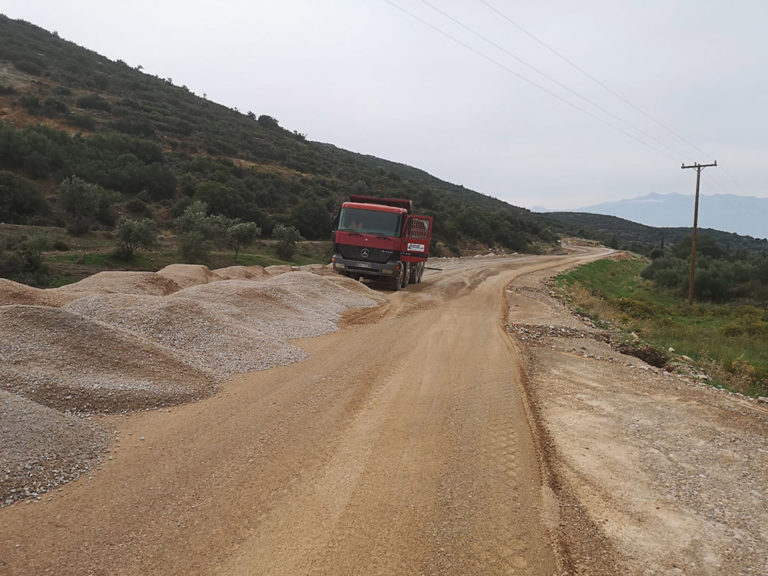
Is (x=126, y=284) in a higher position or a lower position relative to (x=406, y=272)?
lower

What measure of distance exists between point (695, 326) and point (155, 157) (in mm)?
37146

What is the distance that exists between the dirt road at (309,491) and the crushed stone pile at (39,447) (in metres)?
0.17

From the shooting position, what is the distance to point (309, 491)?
4.35 meters

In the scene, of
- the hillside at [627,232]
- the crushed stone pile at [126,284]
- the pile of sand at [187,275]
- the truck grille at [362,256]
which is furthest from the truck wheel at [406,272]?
the hillside at [627,232]

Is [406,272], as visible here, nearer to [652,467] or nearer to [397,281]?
[397,281]

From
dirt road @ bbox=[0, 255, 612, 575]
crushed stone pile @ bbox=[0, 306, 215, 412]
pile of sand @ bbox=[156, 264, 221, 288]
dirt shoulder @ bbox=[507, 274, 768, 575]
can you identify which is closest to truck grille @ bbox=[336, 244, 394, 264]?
pile of sand @ bbox=[156, 264, 221, 288]

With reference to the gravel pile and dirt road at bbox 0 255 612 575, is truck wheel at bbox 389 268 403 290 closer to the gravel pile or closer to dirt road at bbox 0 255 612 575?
the gravel pile

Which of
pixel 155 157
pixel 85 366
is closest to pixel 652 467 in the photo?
pixel 85 366

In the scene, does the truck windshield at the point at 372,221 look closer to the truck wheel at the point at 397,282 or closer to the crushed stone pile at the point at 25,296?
the truck wheel at the point at 397,282

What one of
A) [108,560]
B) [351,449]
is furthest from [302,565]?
[351,449]

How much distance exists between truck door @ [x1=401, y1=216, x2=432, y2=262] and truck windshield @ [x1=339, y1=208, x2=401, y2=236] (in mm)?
601

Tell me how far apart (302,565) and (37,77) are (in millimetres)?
57549

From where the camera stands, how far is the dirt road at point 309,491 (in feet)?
11.4

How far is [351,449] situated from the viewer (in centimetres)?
526
